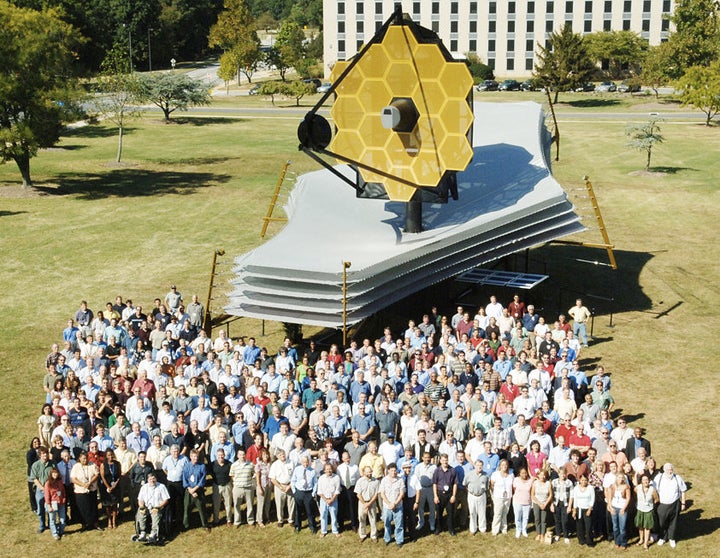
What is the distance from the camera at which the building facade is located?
4444 inches

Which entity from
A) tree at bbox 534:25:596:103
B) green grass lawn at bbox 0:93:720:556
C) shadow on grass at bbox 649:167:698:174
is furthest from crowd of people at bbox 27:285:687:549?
tree at bbox 534:25:596:103

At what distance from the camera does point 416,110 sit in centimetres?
2544

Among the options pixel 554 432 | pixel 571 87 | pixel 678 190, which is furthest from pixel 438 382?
pixel 571 87

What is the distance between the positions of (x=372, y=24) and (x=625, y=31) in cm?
3151

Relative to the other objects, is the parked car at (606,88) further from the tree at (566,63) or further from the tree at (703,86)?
the tree at (703,86)

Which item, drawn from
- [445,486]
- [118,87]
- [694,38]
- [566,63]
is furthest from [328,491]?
[694,38]

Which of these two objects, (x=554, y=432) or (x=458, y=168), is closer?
(x=554, y=432)

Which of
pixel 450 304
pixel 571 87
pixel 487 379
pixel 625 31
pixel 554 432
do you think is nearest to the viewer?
pixel 554 432

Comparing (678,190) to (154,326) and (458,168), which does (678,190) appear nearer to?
(458,168)

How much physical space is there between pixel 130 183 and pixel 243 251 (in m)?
17.0

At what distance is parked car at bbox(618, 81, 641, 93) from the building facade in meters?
15.4

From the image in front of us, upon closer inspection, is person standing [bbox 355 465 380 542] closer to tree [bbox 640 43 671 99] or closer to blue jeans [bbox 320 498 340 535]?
blue jeans [bbox 320 498 340 535]

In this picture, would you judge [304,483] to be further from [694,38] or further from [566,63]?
[694,38]

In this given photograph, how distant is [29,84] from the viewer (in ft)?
144
